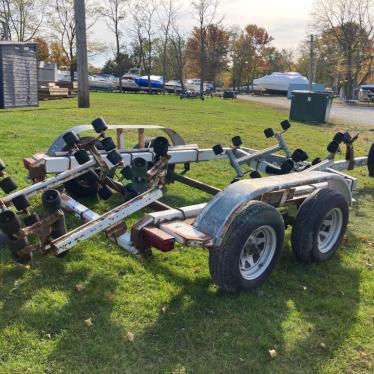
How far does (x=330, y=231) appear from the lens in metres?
4.71

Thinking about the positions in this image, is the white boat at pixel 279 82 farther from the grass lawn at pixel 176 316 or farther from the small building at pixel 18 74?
the grass lawn at pixel 176 316

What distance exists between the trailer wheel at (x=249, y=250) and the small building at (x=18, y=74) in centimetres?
1570

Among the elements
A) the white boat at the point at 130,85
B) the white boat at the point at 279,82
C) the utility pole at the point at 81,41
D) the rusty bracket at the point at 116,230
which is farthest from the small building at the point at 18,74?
the white boat at the point at 279,82

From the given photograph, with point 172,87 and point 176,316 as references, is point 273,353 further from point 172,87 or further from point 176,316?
point 172,87

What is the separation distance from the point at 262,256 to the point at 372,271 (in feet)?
4.52

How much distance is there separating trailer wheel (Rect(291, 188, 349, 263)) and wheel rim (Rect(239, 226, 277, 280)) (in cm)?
40

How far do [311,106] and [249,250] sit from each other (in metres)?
16.9

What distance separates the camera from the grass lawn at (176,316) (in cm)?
313

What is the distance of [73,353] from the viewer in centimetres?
312

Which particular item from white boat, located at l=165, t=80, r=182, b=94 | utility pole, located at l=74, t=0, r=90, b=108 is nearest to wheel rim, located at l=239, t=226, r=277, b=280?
utility pole, located at l=74, t=0, r=90, b=108

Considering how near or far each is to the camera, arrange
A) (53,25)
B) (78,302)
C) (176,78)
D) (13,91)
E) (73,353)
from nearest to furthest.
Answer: (73,353) < (78,302) < (13,91) < (53,25) < (176,78)

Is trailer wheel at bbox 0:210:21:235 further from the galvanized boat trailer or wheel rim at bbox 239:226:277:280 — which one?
wheel rim at bbox 239:226:277:280

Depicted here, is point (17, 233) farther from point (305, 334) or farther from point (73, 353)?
point (305, 334)

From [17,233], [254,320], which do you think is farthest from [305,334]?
[17,233]
